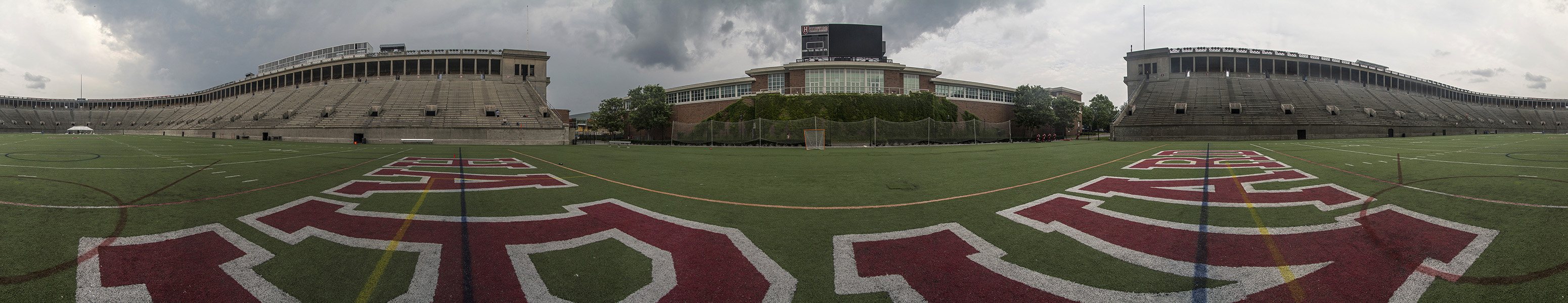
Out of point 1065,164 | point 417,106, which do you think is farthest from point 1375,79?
point 417,106

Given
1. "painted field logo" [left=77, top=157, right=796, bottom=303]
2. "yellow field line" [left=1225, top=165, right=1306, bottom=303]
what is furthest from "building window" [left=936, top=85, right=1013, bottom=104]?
"painted field logo" [left=77, top=157, right=796, bottom=303]

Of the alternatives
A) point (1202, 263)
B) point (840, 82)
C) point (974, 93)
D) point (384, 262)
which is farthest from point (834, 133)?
point (384, 262)

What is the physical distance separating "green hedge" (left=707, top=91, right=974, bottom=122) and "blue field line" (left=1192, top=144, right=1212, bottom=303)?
35.8 meters

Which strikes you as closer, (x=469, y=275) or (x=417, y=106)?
(x=469, y=275)

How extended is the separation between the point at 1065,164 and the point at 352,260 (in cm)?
1322

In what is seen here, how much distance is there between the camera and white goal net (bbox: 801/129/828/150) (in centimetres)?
2938

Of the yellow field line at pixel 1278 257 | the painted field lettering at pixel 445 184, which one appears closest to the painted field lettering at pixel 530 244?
the painted field lettering at pixel 445 184

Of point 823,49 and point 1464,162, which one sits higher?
point 823,49

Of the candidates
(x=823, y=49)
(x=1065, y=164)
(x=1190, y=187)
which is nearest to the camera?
(x=1190, y=187)

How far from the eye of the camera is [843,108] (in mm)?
41594

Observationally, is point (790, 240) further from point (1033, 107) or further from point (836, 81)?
point (1033, 107)

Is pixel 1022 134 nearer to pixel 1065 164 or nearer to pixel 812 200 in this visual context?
pixel 1065 164

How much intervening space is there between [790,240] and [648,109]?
44.4 m

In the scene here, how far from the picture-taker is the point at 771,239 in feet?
14.4
